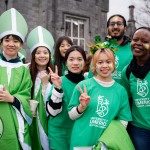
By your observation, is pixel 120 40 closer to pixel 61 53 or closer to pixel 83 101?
pixel 61 53

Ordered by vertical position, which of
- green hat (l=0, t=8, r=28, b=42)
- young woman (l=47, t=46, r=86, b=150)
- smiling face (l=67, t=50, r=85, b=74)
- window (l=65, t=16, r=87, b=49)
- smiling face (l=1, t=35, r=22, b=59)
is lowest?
young woman (l=47, t=46, r=86, b=150)

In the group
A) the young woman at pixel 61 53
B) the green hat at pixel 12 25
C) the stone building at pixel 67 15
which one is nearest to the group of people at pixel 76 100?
the green hat at pixel 12 25

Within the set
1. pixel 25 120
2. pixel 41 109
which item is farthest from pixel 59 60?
pixel 25 120

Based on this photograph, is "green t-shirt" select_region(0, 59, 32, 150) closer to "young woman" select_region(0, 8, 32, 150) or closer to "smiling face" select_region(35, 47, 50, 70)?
"young woman" select_region(0, 8, 32, 150)

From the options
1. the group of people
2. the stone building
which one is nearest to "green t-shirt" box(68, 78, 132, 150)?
the group of people

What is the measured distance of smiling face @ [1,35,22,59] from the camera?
3.04 metres

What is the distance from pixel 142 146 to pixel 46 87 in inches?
52.6

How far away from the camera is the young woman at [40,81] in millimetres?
3182

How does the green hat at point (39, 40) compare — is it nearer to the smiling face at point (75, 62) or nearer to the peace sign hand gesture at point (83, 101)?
the smiling face at point (75, 62)

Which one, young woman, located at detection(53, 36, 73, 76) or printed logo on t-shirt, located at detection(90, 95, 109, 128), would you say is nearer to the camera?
printed logo on t-shirt, located at detection(90, 95, 109, 128)

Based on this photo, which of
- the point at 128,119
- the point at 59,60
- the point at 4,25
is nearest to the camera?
the point at 128,119

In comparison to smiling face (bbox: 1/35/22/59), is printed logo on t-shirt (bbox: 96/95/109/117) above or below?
below

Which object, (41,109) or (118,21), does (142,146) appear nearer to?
(41,109)

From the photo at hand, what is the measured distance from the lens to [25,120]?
2.96 meters
